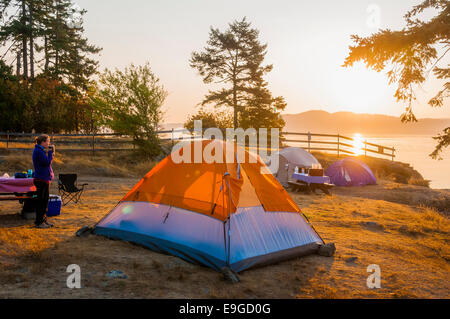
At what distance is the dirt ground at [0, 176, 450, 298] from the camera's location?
443 cm

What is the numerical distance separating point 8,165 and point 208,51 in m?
20.7

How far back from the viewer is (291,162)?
15656 mm

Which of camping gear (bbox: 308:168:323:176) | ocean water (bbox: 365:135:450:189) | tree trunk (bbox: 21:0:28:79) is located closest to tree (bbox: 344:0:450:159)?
camping gear (bbox: 308:168:323:176)

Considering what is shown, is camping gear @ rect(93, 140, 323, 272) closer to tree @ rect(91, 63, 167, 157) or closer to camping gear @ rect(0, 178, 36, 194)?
camping gear @ rect(0, 178, 36, 194)

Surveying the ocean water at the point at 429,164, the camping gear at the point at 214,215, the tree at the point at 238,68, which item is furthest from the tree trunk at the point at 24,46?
the ocean water at the point at 429,164

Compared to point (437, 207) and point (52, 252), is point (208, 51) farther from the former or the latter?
point (52, 252)

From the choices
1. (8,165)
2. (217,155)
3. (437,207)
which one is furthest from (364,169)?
(8,165)

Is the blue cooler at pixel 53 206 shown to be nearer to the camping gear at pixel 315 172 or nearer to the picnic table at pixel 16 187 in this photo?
the picnic table at pixel 16 187

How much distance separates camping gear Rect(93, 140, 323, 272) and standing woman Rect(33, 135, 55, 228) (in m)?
1.42

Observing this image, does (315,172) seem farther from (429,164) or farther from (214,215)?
(429,164)

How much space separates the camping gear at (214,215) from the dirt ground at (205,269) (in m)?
0.22

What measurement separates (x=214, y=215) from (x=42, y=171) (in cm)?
391

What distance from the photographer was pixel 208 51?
1242 inches
